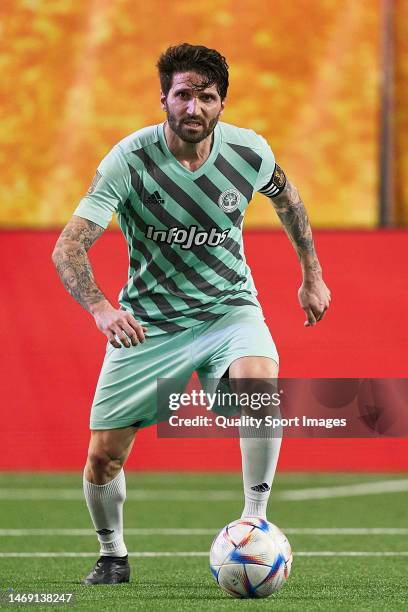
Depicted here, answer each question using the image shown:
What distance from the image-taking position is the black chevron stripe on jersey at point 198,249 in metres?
5.57

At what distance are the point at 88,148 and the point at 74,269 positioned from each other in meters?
6.83

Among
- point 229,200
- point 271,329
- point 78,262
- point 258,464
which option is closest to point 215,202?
point 229,200

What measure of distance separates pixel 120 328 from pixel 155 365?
719 mm

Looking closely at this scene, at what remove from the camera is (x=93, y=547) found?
7.25 metres

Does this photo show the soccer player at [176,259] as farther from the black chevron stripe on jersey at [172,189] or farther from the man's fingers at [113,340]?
the man's fingers at [113,340]

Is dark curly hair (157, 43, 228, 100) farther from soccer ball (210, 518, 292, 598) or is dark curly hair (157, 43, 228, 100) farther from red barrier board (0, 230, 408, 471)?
red barrier board (0, 230, 408, 471)

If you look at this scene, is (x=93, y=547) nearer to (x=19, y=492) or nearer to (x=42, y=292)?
(x=19, y=492)

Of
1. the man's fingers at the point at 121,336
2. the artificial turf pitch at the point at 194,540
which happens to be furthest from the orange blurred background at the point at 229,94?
the man's fingers at the point at 121,336

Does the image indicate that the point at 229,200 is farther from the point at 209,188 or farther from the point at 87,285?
the point at 87,285

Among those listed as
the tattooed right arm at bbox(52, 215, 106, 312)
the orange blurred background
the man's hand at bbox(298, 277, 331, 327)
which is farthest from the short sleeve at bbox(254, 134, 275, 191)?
the orange blurred background

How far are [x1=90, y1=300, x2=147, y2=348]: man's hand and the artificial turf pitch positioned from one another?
0.97m

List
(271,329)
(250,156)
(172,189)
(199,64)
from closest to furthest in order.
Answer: (199,64) → (172,189) → (250,156) → (271,329)

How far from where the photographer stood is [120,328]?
16.3 feet

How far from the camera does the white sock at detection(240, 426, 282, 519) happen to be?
17.4 feet
